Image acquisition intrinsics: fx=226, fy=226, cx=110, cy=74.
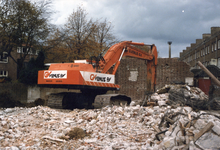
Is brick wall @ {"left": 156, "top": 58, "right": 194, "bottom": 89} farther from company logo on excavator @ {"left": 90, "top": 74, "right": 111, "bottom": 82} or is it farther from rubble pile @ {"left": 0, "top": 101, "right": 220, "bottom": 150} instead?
rubble pile @ {"left": 0, "top": 101, "right": 220, "bottom": 150}

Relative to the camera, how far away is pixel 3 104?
14.3 metres

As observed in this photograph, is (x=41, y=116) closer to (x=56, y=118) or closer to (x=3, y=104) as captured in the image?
(x=56, y=118)

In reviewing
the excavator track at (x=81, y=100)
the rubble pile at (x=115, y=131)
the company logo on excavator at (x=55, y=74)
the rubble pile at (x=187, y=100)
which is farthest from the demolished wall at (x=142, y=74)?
the rubble pile at (x=115, y=131)

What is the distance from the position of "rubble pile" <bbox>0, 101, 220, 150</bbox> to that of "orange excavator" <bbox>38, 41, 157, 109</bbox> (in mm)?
1507

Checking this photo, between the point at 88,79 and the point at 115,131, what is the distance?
11.0 ft

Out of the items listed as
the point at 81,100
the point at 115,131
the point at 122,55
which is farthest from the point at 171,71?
the point at 115,131

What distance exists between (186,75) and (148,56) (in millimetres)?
5920

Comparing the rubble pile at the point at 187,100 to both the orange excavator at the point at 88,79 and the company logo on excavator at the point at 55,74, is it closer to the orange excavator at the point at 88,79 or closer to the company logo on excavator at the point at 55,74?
the orange excavator at the point at 88,79

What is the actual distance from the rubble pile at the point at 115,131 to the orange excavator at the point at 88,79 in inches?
59.3

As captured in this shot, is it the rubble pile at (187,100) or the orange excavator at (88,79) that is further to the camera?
the orange excavator at (88,79)

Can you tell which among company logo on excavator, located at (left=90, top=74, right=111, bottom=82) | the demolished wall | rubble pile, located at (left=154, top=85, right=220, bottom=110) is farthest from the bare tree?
rubble pile, located at (left=154, top=85, right=220, bottom=110)

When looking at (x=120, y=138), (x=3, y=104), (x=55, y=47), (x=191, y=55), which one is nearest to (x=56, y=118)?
(x=120, y=138)

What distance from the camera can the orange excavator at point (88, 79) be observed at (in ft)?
30.1

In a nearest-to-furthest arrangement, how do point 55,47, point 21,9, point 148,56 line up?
point 148,56 < point 21,9 < point 55,47
